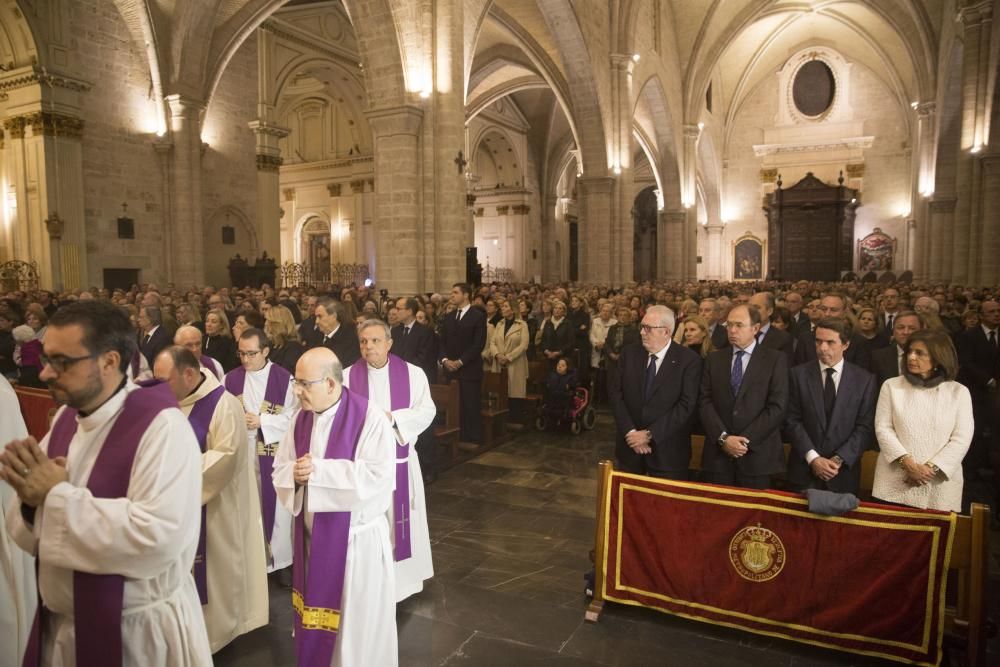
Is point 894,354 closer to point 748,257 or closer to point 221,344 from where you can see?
point 221,344

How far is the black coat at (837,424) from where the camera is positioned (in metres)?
4.31

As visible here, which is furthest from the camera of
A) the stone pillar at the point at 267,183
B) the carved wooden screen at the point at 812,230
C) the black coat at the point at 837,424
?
the carved wooden screen at the point at 812,230

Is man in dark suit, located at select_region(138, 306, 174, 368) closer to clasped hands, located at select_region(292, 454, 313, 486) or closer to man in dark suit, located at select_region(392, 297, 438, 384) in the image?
man in dark suit, located at select_region(392, 297, 438, 384)

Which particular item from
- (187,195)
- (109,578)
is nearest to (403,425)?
(109,578)

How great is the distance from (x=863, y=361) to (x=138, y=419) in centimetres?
561

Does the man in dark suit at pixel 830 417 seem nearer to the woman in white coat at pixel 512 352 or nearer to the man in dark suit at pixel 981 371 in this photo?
the man in dark suit at pixel 981 371

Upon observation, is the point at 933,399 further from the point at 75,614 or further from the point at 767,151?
the point at 767,151

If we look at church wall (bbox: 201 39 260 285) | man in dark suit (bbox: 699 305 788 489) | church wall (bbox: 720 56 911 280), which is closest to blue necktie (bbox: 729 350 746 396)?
man in dark suit (bbox: 699 305 788 489)

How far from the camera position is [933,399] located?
4.02m

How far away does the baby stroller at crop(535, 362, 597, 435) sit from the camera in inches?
351

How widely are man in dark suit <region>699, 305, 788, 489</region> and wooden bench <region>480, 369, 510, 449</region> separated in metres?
4.21

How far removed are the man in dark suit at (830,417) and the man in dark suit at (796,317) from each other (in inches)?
102

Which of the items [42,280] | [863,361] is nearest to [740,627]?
[863,361]

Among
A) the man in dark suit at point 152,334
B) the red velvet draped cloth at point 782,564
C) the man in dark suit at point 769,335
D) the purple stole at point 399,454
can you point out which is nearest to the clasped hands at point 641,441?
the red velvet draped cloth at point 782,564
